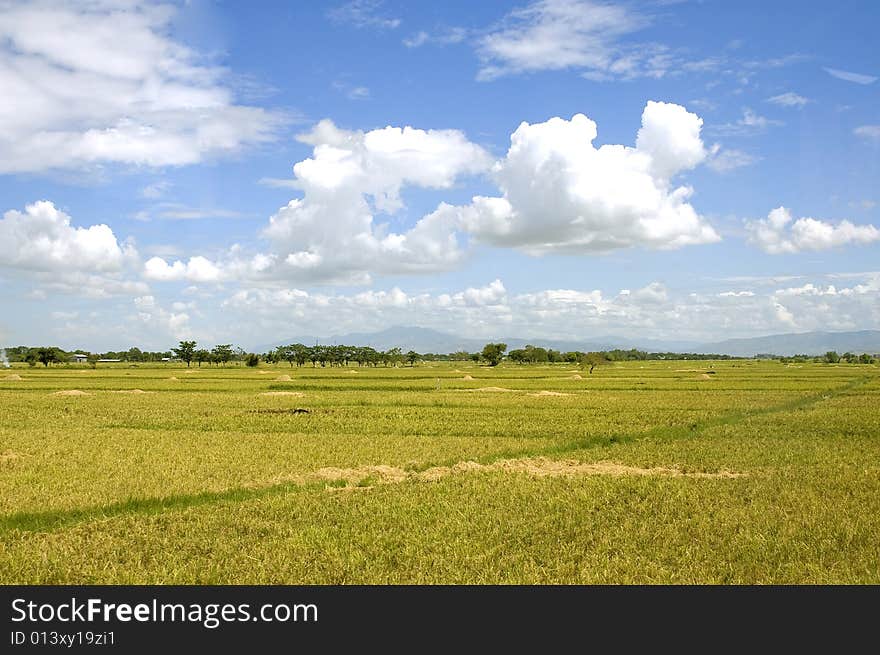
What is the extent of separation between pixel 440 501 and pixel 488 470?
15.4 ft

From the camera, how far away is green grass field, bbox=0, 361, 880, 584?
9695 mm

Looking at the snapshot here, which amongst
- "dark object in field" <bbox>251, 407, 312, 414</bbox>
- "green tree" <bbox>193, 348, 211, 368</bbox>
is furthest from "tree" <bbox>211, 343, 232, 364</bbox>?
"dark object in field" <bbox>251, 407, 312, 414</bbox>

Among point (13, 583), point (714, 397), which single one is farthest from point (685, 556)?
point (714, 397)

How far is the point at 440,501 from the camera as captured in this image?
14039 mm

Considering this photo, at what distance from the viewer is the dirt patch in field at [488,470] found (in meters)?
17.2

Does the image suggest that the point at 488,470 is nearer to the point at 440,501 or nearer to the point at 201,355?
the point at 440,501

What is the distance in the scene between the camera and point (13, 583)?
927 centimetres

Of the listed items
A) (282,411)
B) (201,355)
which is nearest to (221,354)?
(201,355)

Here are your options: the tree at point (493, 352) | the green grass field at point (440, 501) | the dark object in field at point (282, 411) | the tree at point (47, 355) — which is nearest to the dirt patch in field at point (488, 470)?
the green grass field at point (440, 501)

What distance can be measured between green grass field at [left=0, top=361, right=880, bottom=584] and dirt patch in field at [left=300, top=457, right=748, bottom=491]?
0.13 meters

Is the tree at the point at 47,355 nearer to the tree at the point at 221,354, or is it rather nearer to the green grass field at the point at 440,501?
the tree at the point at 221,354

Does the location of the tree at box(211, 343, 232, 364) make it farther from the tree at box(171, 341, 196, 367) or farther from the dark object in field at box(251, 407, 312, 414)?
the dark object in field at box(251, 407, 312, 414)
